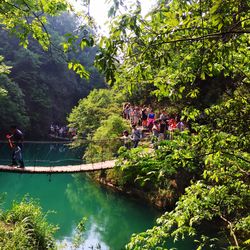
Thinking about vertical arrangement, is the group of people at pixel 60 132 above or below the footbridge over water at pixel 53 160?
above

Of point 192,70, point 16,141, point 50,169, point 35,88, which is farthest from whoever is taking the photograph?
point 35,88

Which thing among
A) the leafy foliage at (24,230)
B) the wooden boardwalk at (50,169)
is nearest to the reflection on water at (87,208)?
the leafy foliage at (24,230)

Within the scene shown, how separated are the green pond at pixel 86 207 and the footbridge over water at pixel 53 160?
0.71ft

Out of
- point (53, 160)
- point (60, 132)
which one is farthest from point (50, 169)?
point (60, 132)

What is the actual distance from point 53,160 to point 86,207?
28.8 ft

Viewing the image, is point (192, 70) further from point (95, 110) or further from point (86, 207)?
point (95, 110)

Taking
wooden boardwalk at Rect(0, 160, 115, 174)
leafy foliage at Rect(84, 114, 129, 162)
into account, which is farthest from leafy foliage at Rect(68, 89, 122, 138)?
wooden boardwalk at Rect(0, 160, 115, 174)

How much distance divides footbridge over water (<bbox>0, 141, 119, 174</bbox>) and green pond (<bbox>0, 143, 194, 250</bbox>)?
8.5 inches

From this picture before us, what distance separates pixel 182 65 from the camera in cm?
184

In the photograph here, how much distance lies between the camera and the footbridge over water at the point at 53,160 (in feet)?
21.9

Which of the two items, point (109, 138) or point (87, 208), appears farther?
point (109, 138)

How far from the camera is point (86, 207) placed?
10.1 metres

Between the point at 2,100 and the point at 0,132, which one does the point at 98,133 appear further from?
the point at 0,132

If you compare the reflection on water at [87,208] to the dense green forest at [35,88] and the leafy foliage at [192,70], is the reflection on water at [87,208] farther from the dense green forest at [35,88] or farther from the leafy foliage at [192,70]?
the dense green forest at [35,88]
